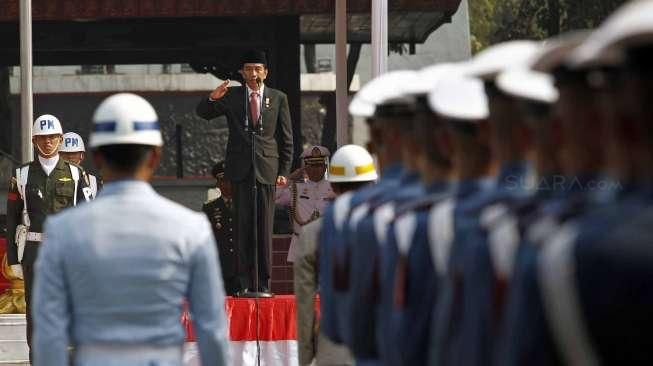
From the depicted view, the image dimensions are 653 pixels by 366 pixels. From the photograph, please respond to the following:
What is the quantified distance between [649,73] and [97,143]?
324cm

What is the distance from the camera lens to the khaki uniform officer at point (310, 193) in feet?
54.9

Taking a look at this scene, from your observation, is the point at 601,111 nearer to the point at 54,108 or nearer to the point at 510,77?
the point at 510,77

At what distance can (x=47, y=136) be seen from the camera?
15.2 meters

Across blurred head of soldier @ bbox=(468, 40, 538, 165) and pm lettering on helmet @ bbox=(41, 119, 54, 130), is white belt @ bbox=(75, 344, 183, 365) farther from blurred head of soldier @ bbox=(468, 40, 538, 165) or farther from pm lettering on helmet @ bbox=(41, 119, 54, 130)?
pm lettering on helmet @ bbox=(41, 119, 54, 130)

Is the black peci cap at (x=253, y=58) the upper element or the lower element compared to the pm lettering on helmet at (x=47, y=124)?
upper

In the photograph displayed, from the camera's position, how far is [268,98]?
16406mm

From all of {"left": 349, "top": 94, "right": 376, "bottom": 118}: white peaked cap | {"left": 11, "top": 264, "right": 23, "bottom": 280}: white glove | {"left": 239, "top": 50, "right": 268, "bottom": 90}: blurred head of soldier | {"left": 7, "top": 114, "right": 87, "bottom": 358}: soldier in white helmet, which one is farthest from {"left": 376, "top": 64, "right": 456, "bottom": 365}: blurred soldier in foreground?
{"left": 239, "top": 50, "right": 268, "bottom": 90}: blurred head of soldier

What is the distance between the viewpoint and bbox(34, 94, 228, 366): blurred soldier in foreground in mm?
6117

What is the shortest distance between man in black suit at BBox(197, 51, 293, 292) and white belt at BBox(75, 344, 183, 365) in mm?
10274

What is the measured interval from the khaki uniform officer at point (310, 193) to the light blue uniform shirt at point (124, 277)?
1027cm

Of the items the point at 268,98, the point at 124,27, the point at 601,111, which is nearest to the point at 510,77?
the point at 601,111

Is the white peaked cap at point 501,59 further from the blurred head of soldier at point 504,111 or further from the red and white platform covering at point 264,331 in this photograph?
the red and white platform covering at point 264,331

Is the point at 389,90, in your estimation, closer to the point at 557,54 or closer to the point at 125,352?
the point at 125,352

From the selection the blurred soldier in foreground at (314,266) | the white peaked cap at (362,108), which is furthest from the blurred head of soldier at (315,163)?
the white peaked cap at (362,108)
